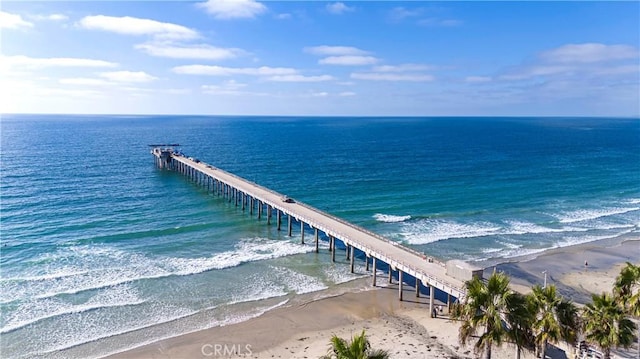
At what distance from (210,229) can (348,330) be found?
2558 cm

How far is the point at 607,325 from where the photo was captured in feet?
56.9

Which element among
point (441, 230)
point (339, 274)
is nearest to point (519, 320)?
point (339, 274)

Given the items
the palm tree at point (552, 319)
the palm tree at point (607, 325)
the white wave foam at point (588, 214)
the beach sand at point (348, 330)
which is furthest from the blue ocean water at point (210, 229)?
the palm tree at point (607, 325)

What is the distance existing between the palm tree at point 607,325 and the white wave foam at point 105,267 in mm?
28548

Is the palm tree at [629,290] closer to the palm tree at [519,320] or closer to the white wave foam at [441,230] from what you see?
the palm tree at [519,320]

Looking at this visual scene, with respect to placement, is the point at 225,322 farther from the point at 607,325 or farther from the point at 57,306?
the point at 607,325

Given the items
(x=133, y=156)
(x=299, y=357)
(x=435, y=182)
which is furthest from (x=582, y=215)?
(x=133, y=156)

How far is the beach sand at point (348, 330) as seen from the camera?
25688 millimetres

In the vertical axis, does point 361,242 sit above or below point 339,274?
above

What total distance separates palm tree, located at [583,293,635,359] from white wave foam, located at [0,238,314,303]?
28548 millimetres

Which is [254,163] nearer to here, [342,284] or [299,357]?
[342,284]

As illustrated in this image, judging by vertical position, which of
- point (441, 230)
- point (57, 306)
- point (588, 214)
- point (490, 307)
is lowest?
point (57, 306)

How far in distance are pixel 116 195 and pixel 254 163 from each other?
123ft

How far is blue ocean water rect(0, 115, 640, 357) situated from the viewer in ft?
100
